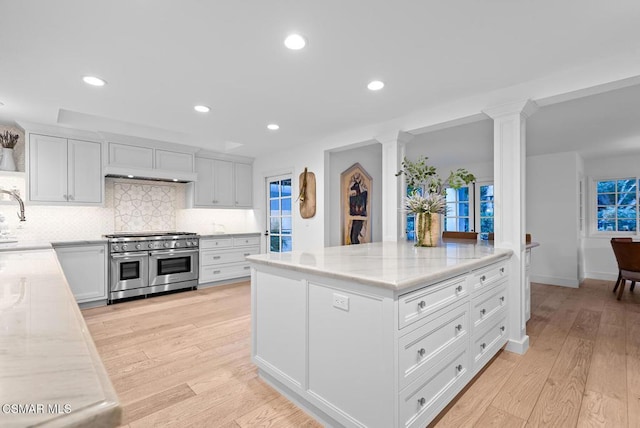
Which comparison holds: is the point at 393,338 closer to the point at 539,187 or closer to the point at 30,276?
the point at 30,276

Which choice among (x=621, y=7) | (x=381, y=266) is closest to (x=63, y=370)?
(x=381, y=266)

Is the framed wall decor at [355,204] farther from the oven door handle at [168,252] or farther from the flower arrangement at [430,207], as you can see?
the oven door handle at [168,252]

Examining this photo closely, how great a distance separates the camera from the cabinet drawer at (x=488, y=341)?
83.4 inches

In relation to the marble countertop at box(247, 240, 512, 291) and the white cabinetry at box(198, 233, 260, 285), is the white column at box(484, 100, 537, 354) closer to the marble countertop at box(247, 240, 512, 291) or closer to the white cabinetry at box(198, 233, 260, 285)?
the marble countertop at box(247, 240, 512, 291)

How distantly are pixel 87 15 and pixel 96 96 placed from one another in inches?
55.3

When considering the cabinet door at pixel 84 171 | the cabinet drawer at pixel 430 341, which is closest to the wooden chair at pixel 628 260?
the cabinet drawer at pixel 430 341

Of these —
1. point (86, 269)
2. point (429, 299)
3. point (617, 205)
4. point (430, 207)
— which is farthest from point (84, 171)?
point (617, 205)

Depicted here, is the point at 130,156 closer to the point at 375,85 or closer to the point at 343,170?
the point at 343,170

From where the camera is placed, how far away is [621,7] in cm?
171

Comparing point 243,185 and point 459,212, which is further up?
point 243,185

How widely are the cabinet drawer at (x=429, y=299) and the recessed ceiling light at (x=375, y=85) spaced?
1.75 m

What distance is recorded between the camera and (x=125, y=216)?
468cm

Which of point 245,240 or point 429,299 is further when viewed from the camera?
point 245,240

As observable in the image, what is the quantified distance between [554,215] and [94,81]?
6.81m
